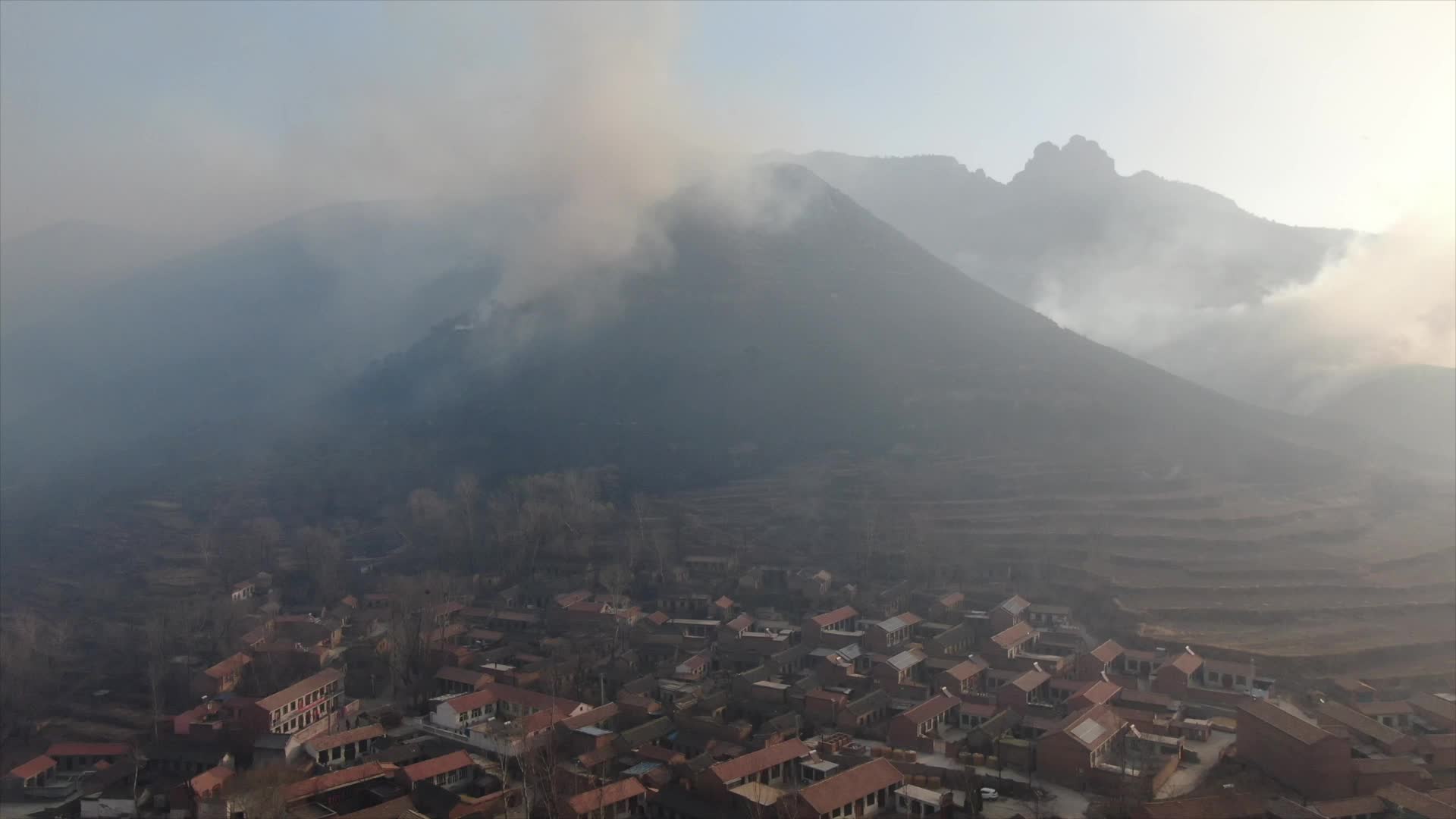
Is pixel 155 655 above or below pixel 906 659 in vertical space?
below

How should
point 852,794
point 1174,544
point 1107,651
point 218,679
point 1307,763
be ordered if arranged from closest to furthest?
point 852,794 → point 1307,763 → point 1107,651 → point 218,679 → point 1174,544

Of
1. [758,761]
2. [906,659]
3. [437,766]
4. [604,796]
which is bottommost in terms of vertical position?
[437,766]

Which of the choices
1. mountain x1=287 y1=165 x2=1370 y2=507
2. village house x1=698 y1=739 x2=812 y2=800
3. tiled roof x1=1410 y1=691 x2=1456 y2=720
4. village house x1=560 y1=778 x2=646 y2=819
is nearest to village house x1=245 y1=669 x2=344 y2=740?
village house x1=560 y1=778 x2=646 y2=819

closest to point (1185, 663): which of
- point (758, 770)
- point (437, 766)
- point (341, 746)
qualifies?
point (758, 770)

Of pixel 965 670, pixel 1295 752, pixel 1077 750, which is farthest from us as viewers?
pixel 965 670

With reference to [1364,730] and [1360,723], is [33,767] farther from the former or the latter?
[1360,723]

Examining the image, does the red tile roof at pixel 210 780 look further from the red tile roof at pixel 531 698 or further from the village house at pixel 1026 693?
the village house at pixel 1026 693

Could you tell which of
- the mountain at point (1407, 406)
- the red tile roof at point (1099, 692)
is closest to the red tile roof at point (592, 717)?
the red tile roof at point (1099, 692)
